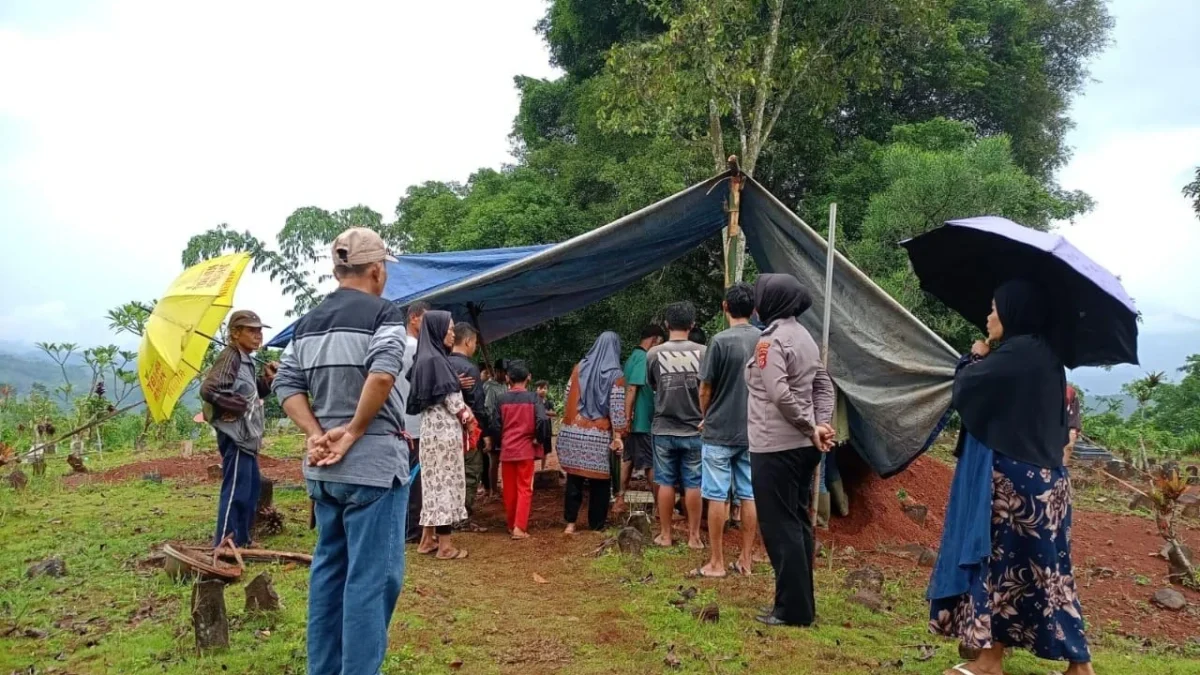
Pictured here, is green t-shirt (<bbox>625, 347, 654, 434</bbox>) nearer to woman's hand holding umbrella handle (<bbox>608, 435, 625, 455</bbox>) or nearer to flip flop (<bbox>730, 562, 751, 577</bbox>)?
woman's hand holding umbrella handle (<bbox>608, 435, 625, 455</bbox>)

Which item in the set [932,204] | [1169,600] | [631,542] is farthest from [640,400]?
[932,204]

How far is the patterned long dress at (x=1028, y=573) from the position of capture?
3082 mm

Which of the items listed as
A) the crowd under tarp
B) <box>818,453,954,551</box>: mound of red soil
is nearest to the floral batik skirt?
the crowd under tarp

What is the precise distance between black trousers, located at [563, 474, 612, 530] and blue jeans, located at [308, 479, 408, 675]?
3.48 m

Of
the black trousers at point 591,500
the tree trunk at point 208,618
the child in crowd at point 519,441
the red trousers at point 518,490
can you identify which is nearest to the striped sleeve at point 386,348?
the tree trunk at point 208,618

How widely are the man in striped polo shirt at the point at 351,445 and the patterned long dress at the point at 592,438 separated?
3.31m

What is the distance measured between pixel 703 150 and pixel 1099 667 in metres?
9.21

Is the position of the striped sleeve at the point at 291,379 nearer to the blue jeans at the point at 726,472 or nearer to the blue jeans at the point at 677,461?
the blue jeans at the point at 726,472

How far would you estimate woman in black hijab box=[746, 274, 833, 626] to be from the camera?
12.7 ft

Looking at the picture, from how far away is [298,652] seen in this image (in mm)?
3547

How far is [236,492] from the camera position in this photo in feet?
16.7

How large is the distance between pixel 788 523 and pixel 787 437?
0.41 metres

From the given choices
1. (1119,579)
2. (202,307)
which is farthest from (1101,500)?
(202,307)

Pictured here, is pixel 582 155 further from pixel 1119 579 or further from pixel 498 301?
pixel 1119 579
